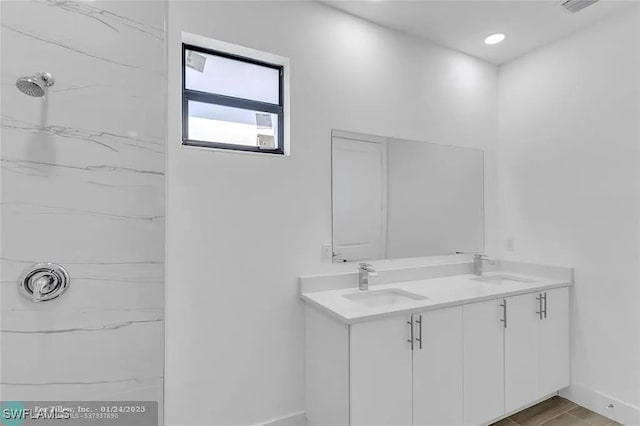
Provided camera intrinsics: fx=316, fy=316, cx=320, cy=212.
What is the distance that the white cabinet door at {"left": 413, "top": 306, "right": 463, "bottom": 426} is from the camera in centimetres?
169

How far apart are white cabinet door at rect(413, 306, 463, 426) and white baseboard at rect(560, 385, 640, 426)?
119 centimetres

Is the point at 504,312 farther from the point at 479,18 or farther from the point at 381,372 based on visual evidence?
the point at 479,18

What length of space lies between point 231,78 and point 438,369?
2.11 m

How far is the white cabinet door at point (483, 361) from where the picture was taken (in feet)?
6.06

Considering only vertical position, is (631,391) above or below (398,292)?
below

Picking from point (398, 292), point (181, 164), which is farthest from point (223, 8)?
point (398, 292)

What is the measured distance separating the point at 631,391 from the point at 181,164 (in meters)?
3.12

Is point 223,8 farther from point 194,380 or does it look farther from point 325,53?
point 194,380

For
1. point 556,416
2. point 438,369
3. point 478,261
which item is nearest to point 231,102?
point 438,369

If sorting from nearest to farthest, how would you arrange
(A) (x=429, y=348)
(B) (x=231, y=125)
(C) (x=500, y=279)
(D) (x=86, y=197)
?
(D) (x=86, y=197) → (A) (x=429, y=348) → (B) (x=231, y=125) → (C) (x=500, y=279)

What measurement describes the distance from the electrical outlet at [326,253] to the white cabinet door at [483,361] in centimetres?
85

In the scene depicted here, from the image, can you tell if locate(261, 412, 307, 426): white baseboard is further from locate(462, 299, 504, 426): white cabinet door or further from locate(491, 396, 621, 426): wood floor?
locate(491, 396, 621, 426): wood floor

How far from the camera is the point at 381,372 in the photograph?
1589 mm

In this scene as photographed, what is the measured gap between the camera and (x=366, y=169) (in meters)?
2.23
